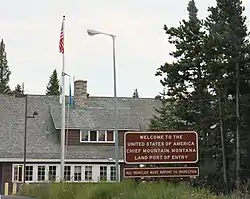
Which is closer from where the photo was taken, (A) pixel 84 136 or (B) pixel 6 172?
(B) pixel 6 172

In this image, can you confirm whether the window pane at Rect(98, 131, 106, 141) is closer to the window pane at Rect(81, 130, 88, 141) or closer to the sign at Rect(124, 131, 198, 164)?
the window pane at Rect(81, 130, 88, 141)

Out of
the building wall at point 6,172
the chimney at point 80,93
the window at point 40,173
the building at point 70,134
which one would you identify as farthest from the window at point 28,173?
the chimney at point 80,93

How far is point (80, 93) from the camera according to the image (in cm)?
6456

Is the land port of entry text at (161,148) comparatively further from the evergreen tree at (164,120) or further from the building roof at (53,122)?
the building roof at (53,122)

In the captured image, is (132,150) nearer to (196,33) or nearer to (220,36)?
(220,36)

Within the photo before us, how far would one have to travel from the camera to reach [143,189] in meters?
21.5

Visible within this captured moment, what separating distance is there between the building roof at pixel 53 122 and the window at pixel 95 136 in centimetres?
47

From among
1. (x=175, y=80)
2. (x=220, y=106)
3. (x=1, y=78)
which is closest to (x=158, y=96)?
(x=175, y=80)

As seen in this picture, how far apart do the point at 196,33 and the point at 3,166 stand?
67.8 feet

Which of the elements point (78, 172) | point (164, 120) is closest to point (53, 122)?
point (78, 172)

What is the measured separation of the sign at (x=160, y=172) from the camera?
78.4 ft

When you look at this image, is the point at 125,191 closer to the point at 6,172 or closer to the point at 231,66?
the point at 231,66

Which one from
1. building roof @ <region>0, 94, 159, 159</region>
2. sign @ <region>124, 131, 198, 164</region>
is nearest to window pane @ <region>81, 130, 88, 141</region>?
building roof @ <region>0, 94, 159, 159</region>

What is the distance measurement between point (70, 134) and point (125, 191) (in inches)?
1531
